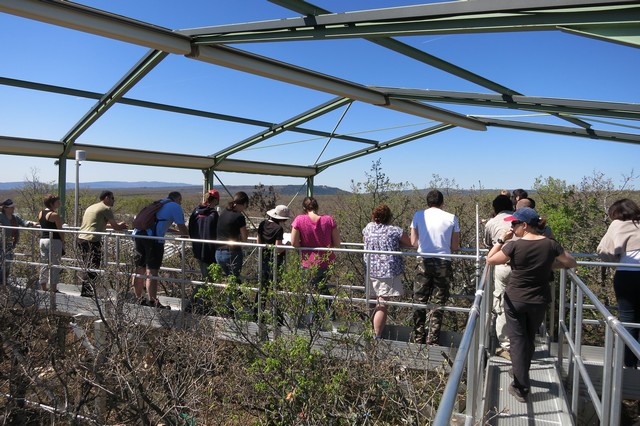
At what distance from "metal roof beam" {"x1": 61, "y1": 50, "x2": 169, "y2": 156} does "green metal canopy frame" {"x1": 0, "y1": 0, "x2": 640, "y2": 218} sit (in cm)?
2

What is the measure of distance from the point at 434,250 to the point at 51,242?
5.41 meters

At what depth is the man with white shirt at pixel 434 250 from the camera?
5199 millimetres

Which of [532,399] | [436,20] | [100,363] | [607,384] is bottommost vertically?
[100,363]

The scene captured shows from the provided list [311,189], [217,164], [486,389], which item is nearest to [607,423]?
[486,389]

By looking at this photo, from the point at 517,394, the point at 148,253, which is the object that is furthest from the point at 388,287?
the point at 148,253

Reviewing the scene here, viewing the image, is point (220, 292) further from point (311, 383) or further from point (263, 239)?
point (311, 383)

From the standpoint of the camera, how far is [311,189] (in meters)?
12.7

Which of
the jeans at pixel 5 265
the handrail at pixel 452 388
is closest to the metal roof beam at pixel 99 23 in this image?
the jeans at pixel 5 265

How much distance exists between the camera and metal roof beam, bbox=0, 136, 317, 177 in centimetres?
787

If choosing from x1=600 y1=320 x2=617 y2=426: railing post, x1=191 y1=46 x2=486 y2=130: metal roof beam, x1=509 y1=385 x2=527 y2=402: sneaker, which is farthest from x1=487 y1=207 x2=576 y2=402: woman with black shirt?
x1=191 y1=46 x2=486 y2=130: metal roof beam

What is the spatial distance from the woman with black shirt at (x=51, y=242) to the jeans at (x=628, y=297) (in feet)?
23.0

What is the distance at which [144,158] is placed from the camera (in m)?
9.62

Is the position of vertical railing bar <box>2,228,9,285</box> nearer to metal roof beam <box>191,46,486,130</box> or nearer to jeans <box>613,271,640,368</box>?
metal roof beam <box>191,46,486,130</box>

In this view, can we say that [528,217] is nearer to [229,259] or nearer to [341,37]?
[341,37]
